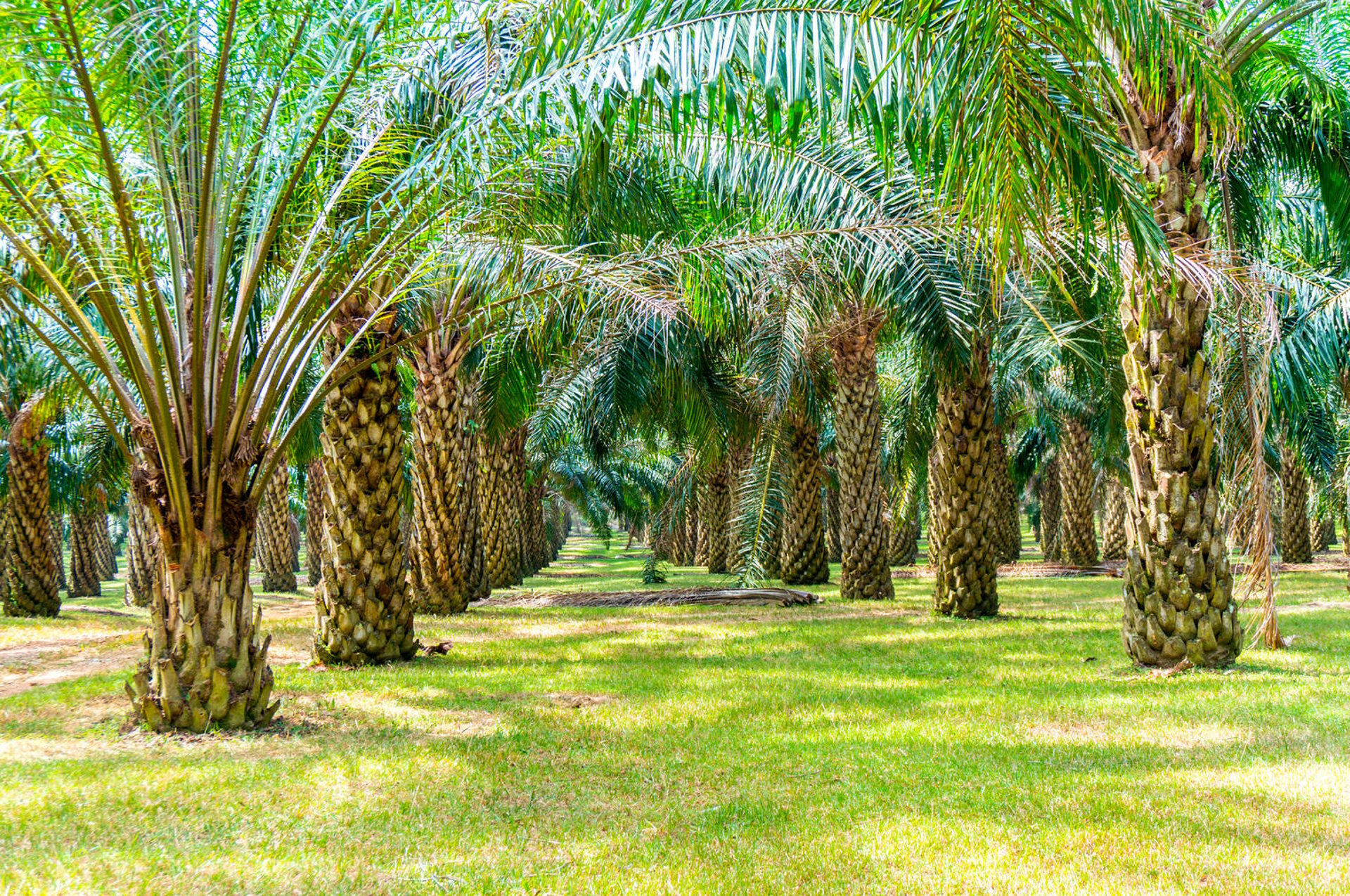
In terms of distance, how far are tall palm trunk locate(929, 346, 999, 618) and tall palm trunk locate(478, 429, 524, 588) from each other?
21.0 feet

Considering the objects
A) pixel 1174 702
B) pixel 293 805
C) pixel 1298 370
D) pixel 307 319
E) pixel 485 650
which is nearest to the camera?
pixel 293 805

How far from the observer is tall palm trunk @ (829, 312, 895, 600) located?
44.5 feet

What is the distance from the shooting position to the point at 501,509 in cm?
1677

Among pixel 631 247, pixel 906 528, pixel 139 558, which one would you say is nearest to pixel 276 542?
pixel 139 558

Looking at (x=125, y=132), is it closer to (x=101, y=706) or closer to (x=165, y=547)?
(x=165, y=547)

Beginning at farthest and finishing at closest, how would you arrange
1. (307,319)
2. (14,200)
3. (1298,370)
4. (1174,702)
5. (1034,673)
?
(1298,370), (1034,673), (307,319), (1174,702), (14,200)

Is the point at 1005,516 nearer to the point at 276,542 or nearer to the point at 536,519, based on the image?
the point at 536,519

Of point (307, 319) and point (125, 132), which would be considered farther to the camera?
point (307, 319)

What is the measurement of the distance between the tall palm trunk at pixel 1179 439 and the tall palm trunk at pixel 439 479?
25.8ft

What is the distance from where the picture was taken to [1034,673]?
295 inches

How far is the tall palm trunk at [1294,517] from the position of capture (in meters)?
20.1

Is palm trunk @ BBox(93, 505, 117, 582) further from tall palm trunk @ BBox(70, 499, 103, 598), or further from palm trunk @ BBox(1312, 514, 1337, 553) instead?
palm trunk @ BBox(1312, 514, 1337, 553)

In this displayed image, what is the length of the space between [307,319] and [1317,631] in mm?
9190

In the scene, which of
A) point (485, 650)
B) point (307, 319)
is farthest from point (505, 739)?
point (485, 650)
